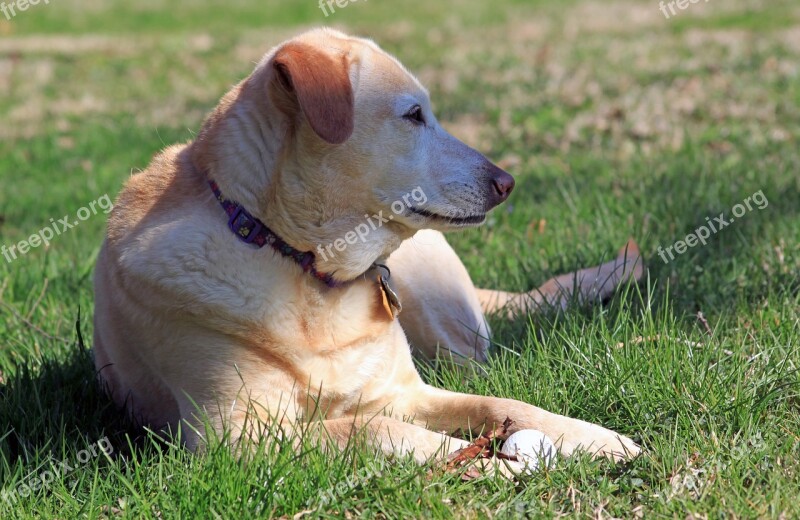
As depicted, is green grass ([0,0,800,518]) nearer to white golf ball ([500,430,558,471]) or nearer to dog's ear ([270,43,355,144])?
white golf ball ([500,430,558,471])

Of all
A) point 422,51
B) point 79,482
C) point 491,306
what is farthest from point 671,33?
point 79,482

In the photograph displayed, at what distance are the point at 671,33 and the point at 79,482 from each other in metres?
11.4

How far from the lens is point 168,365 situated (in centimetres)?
299

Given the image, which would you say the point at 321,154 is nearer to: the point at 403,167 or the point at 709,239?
the point at 403,167

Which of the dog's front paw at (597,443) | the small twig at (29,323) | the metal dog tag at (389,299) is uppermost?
the metal dog tag at (389,299)

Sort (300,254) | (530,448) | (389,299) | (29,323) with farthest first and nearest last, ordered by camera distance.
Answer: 1. (29,323)
2. (389,299)
3. (300,254)
4. (530,448)

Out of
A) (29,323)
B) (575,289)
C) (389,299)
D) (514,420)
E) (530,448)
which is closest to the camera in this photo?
(530,448)

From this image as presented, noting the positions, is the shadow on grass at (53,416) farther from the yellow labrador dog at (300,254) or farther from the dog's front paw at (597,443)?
the dog's front paw at (597,443)

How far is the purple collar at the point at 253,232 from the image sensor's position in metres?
2.92

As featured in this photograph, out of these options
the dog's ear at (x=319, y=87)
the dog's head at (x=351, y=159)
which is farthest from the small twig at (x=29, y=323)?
the dog's ear at (x=319, y=87)

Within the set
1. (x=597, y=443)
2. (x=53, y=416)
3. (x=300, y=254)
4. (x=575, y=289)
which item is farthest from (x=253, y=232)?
(x=575, y=289)

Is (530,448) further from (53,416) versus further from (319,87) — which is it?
(53,416)

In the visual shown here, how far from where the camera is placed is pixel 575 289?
147 inches

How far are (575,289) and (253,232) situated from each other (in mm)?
1444
